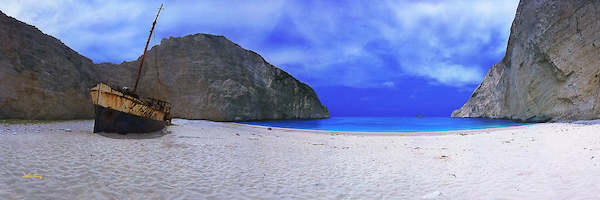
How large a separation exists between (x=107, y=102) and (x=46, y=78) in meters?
14.2

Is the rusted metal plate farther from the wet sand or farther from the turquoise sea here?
the turquoise sea

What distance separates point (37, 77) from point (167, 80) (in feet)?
51.3

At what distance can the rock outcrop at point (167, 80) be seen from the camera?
1709cm

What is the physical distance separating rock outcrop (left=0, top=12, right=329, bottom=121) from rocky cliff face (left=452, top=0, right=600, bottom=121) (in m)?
36.1

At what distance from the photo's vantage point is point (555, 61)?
974 inches

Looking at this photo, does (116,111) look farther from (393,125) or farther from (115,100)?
(393,125)

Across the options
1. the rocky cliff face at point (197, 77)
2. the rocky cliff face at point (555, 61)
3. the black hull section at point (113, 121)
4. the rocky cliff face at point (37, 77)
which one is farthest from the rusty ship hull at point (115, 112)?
the rocky cliff face at point (555, 61)

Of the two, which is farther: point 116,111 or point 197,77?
point 197,77

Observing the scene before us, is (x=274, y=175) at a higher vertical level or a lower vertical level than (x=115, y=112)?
lower

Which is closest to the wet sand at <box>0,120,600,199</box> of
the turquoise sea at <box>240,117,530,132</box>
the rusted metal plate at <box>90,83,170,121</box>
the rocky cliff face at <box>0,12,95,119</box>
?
the rusted metal plate at <box>90,83,170,121</box>

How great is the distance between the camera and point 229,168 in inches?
238

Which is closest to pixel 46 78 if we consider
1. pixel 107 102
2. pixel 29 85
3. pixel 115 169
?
pixel 29 85

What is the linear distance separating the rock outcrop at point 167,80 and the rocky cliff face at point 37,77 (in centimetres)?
5

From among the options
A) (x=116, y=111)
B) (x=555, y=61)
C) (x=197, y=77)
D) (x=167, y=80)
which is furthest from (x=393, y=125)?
(x=116, y=111)
